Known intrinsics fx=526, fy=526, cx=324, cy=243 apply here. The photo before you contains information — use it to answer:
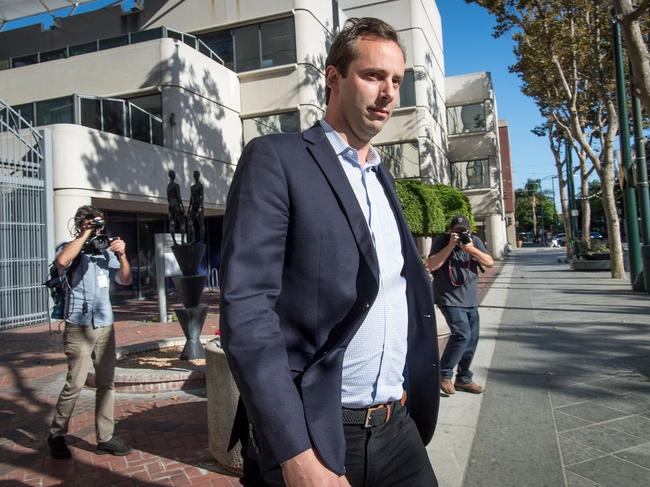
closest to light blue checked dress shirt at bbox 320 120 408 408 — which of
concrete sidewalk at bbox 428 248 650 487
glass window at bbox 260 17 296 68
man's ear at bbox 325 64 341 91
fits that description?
man's ear at bbox 325 64 341 91

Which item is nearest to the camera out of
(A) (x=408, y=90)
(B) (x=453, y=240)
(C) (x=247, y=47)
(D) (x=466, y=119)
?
(B) (x=453, y=240)

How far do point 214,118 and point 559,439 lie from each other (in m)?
17.5

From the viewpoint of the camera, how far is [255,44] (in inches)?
819

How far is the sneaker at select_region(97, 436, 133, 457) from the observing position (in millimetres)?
4102

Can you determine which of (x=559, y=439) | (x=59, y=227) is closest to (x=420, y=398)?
(x=559, y=439)

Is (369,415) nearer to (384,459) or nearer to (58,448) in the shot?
(384,459)

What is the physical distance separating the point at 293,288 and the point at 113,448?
11.4 ft

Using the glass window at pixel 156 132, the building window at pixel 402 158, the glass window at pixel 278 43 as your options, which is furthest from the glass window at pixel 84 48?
the building window at pixel 402 158

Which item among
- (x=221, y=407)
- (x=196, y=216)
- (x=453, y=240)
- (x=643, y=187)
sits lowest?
(x=221, y=407)

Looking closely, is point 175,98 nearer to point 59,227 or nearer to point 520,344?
point 59,227

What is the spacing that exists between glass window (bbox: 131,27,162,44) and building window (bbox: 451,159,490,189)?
21351 millimetres

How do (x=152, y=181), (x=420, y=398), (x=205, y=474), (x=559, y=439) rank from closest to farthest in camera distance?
(x=420, y=398) < (x=205, y=474) < (x=559, y=439) < (x=152, y=181)

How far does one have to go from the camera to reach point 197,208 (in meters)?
8.25

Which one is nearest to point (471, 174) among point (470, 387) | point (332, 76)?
point (470, 387)
